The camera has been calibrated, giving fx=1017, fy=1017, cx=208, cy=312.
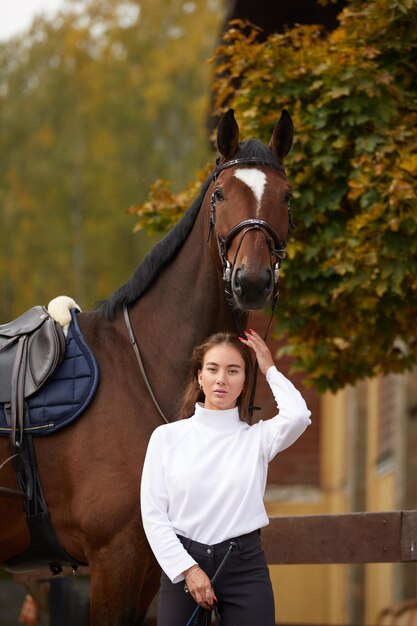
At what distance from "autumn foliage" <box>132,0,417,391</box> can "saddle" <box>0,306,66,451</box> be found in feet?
5.44

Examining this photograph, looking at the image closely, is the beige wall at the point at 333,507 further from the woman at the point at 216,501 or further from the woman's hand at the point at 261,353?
the woman at the point at 216,501

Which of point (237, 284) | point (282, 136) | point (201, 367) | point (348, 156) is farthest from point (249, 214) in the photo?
point (348, 156)

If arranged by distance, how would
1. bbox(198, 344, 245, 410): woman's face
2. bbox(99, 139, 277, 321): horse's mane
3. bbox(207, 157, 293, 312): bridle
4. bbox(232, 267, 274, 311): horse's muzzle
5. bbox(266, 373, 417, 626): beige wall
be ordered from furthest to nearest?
bbox(266, 373, 417, 626): beige wall
bbox(99, 139, 277, 321): horse's mane
bbox(207, 157, 293, 312): bridle
bbox(232, 267, 274, 311): horse's muzzle
bbox(198, 344, 245, 410): woman's face

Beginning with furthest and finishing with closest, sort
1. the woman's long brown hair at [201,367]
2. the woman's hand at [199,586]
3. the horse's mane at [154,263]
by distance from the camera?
the horse's mane at [154,263], the woman's long brown hair at [201,367], the woman's hand at [199,586]

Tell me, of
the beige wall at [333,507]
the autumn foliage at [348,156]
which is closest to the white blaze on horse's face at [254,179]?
the autumn foliage at [348,156]

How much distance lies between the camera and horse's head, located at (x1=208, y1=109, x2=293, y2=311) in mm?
3746

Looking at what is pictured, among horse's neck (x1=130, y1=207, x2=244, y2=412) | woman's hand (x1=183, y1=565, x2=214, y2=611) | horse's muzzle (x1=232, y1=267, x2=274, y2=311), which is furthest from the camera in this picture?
horse's neck (x1=130, y1=207, x2=244, y2=412)

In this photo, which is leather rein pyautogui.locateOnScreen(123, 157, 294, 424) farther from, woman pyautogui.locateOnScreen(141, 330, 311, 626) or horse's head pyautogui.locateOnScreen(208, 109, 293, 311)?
woman pyautogui.locateOnScreen(141, 330, 311, 626)

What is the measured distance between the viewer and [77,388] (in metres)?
4.09

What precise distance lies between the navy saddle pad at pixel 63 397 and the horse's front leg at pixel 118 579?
0.53m

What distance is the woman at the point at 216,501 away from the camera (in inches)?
133

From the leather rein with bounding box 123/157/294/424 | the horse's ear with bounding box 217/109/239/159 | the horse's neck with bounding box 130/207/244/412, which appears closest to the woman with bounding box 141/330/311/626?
the leather rein with bounding box 123/157/294/424

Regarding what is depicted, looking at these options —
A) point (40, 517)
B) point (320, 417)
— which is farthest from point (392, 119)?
point (320, 417)

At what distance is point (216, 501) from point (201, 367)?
54 centimetres
